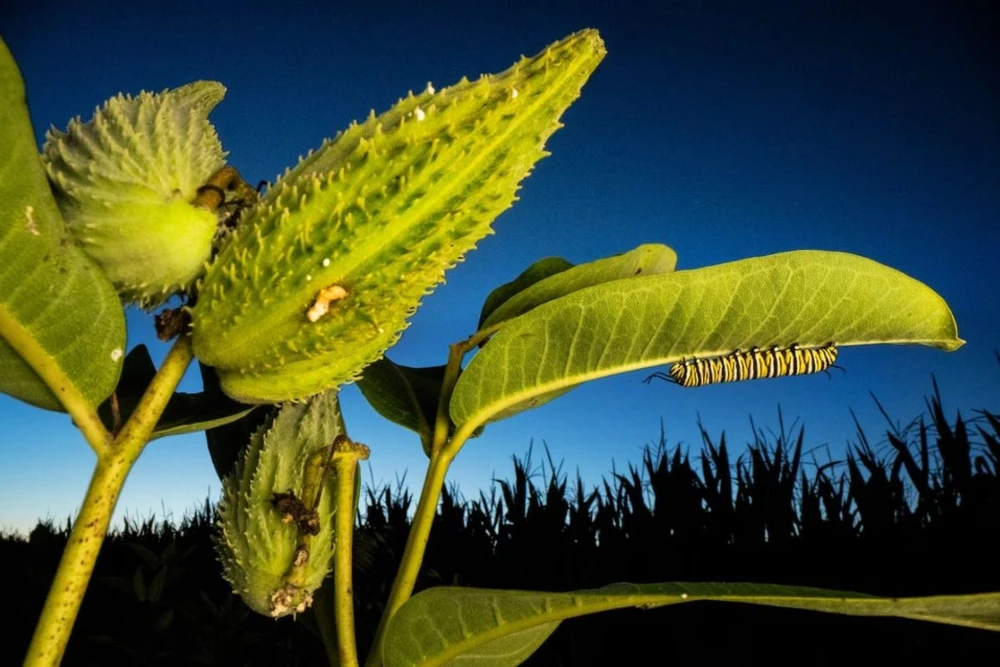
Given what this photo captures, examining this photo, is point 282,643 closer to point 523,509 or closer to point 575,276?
point 523,509

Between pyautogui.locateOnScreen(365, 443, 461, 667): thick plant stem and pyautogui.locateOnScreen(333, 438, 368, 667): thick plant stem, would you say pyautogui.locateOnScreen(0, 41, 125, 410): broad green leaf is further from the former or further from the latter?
pyautogui.locateOnScreen(365, 443, 461, 667): thick plant stem

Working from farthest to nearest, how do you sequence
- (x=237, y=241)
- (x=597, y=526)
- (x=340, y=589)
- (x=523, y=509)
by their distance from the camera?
1. (x=523, y=509)
2. (x=597, y=526)
3. (x=340, y=589)
4. (x=237, y=241)

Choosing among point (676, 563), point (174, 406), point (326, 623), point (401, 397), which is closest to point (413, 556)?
point (326, 623)

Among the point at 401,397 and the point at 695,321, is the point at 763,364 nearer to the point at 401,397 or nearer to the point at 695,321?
the point at 695,321

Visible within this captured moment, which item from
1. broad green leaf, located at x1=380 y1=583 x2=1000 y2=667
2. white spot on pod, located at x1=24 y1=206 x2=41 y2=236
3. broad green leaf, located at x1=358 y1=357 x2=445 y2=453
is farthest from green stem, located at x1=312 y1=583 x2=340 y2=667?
white spot on pod, located at x1=24 y1=206 x2=41 y2=236

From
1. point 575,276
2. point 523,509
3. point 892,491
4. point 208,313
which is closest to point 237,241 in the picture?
→ point 208,313

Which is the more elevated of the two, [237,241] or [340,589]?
[237,241]

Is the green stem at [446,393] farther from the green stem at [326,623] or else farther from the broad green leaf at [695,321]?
the green stem at [326,623]
